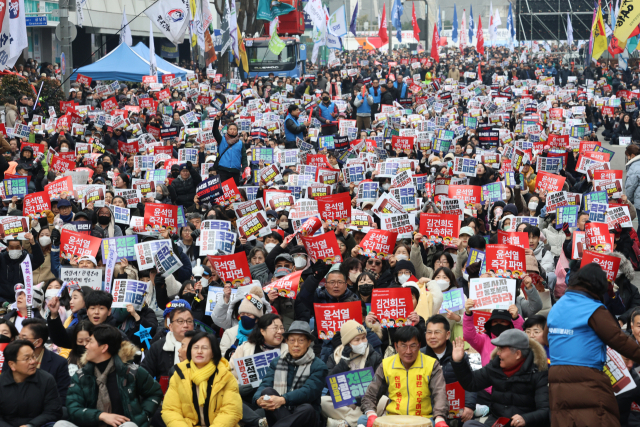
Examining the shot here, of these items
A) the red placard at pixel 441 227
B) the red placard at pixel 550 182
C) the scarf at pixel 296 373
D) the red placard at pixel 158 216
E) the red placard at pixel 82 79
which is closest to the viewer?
the scarf at pixel 296 373

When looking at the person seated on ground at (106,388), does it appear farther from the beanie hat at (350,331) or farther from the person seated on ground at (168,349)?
the beanie hat at (350,331)

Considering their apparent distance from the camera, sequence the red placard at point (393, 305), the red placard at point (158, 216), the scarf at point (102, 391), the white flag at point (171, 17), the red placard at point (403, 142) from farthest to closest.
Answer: the white flag at point (171, 17)
the red placard at point (403, 142)
the red placard at point (158, 216)
the red placard at point (393, 305)
the scarf at point (102, 391)

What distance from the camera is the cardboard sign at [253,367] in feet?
21.2

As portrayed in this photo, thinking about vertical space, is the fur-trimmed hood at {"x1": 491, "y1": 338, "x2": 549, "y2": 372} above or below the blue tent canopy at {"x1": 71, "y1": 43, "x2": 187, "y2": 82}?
below

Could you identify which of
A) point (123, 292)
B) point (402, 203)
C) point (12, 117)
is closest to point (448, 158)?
point (402, 203)

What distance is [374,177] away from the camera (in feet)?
43.1

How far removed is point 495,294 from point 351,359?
132cm

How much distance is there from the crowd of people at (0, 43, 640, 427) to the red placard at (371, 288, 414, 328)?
17mm

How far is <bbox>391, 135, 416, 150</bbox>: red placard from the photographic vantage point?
53.5 ft

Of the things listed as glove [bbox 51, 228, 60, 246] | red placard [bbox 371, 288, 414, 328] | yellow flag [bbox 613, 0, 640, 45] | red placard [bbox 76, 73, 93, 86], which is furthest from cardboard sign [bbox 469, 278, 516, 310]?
red placard [bbox 76, 73, 93, 86]

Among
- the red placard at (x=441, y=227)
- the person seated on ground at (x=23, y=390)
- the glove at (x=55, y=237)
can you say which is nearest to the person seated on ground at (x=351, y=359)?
the person seated on ground at (x=23, y=390)

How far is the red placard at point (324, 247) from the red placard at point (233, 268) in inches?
31.3

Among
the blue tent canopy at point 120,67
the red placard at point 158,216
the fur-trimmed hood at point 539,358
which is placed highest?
the blue tent canopy at point 120,67

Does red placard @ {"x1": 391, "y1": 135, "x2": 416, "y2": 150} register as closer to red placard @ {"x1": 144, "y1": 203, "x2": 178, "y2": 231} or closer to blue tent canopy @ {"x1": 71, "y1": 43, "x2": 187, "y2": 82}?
red placard @ {"x1": 144, "y1": 203, "x2": 178, "y2": 231}
